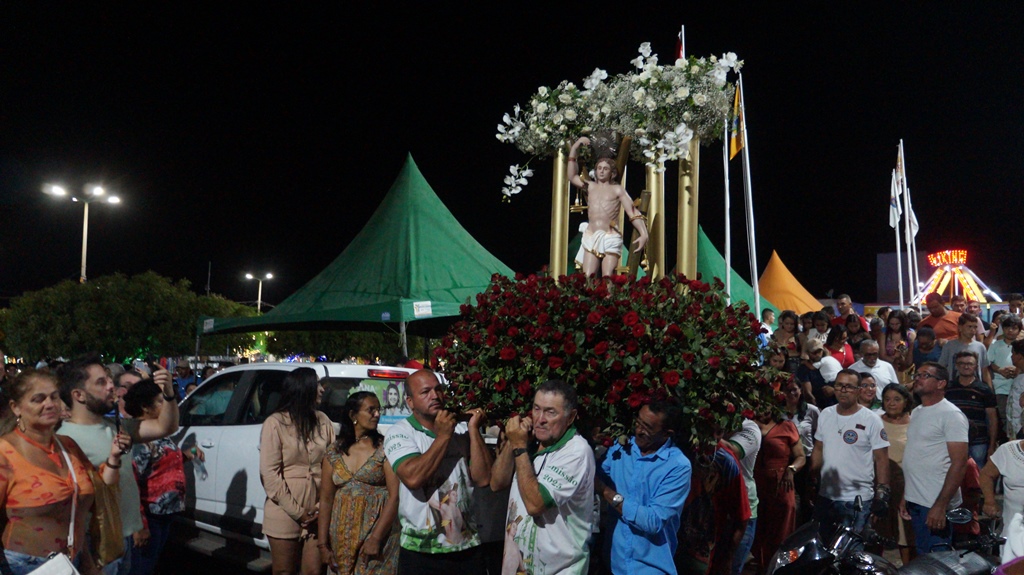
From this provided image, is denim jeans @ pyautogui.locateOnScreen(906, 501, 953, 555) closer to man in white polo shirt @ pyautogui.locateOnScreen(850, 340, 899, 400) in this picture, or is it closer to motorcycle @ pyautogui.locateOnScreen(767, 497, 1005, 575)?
motorcycle @ pyautogui.locateOnScreen(767, 497, 1005, 575)

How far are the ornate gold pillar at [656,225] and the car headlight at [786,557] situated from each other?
223 cm

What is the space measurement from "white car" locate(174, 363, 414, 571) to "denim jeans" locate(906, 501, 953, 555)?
4022 millimetres

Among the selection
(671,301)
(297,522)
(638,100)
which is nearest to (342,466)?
(297,522)

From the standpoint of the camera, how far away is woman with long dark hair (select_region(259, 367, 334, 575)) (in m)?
5.36

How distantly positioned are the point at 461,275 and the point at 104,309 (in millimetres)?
19820

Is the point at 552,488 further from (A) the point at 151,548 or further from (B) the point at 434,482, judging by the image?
(A) the point at 151,548

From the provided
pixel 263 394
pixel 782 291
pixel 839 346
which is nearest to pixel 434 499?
pixel 263 394

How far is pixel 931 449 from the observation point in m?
6.05

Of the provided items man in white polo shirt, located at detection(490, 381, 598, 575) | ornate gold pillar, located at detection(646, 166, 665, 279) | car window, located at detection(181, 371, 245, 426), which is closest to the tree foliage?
car window, located at detection(181, 371, 245, 426)

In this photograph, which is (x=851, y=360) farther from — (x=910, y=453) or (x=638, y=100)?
(x=638, y=100)

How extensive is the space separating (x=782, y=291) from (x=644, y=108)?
820 inches

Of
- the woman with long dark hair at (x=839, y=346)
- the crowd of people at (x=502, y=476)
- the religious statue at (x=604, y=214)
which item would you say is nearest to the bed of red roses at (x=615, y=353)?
the crowd of people at (x=502, y=476)

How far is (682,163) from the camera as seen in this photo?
5715 mm

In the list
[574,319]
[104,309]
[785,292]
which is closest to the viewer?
[574,319]
